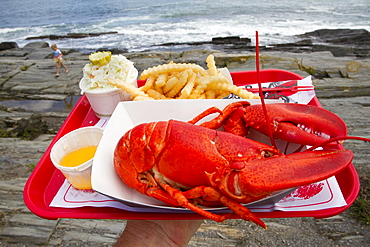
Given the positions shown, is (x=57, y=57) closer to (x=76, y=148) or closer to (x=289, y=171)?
(x=76, y=148)

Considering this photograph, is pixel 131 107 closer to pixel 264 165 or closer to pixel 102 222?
pixel 264 165

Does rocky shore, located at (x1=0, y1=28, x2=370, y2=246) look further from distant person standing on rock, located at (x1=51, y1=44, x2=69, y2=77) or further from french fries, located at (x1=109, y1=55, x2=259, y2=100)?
french fries, located at (x1=109, y1=55, x2=259, y2=100)

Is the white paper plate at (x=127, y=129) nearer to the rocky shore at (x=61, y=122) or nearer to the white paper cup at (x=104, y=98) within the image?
the white paper cup at (x=104, y=98)

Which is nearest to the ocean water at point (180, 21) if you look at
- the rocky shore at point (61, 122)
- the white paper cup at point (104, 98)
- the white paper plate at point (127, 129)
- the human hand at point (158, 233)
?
the rocky shore at point (61, 122)

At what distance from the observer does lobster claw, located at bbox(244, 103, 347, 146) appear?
183 centimetres

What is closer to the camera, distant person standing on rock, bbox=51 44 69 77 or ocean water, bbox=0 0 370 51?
distant person standing on rock, bbox=51 44 69 77

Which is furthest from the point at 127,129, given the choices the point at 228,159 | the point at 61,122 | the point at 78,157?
the point at 61,122

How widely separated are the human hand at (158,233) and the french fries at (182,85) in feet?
4.20

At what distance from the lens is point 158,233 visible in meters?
2.19

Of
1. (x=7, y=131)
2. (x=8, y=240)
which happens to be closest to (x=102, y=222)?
(x=8, y=240)

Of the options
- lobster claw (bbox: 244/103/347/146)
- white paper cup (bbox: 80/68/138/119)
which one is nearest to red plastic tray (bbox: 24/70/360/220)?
lobster claw (bbox: 244/103/347/146)

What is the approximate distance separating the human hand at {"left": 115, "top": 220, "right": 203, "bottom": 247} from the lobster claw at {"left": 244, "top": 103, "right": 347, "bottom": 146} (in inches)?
43.3

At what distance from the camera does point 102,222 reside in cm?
393

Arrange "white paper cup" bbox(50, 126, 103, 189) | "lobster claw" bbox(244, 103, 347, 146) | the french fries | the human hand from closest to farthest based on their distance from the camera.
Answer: "lobster claw" bbox(244, 103, 347, 146), "white paper cup" bbox(50, 126, 103, 189), the human hand, the french fries
